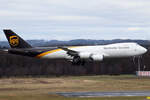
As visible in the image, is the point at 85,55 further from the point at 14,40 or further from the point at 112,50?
the point at 14,40

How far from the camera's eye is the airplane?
7200 centimetres

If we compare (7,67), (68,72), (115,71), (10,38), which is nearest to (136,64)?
(115,71)

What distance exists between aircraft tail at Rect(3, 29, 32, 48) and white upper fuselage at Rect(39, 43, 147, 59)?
5.34 metres

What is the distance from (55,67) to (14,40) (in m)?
32.2

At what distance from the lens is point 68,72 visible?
4097 inches

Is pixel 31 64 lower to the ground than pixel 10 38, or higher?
lower

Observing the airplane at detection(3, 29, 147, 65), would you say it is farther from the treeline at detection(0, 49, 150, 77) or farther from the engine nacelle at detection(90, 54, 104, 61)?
the treeline at detection(0, 49, 150, 77)

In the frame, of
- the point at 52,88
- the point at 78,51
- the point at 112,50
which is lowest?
the point at 52,88

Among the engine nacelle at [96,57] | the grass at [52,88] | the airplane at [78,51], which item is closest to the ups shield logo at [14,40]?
the airplane at [78,51]

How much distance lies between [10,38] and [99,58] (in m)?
21.2

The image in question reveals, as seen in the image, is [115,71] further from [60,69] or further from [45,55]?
[45,55]

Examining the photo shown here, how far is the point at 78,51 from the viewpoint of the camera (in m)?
75.4

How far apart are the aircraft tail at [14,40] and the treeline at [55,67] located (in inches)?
815

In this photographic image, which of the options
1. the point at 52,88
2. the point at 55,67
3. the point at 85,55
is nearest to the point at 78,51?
the point at 85,55
